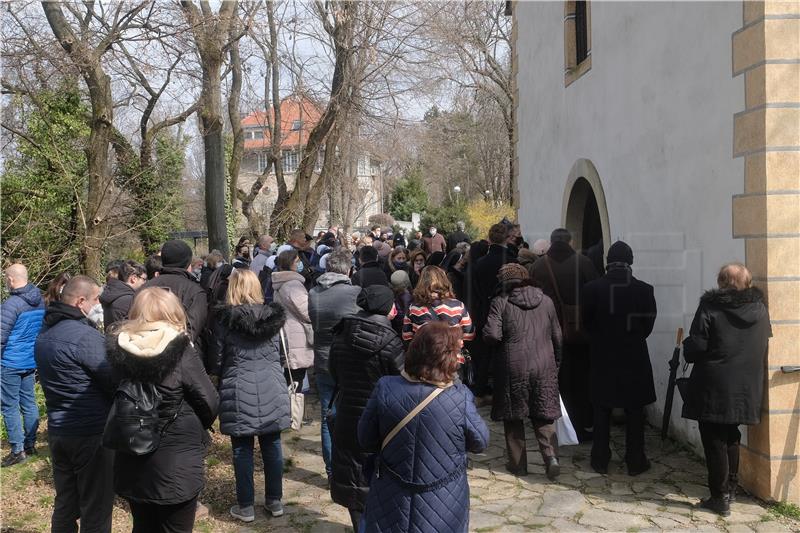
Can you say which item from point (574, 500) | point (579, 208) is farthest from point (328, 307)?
point (579, 208)

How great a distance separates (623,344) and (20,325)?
5339mm

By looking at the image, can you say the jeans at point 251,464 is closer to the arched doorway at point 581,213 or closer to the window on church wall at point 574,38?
the arched doorway at point 581,213

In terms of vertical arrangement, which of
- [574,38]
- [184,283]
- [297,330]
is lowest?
[297,330]

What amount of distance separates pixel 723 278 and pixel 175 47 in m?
9.40

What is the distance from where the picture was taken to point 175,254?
626 centimetres

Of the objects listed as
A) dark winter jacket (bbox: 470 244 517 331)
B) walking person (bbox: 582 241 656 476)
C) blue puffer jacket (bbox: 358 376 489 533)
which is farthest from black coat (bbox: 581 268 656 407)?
blue puffer jacket (bbox: 358 376 489 533)

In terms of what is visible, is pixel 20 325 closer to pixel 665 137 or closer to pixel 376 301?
pixel 376 301

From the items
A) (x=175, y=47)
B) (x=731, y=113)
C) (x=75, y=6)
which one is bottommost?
(x=731, y=113)

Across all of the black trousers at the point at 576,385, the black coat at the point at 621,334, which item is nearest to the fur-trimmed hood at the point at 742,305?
Result: the black coat at the point at 621,334

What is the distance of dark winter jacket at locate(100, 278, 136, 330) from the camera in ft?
20.0

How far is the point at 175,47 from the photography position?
475 inches

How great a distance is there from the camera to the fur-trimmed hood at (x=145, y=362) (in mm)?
3873

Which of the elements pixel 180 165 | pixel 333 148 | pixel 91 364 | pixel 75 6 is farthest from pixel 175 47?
pixel 180 165

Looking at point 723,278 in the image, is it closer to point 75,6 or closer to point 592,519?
point 592,519
